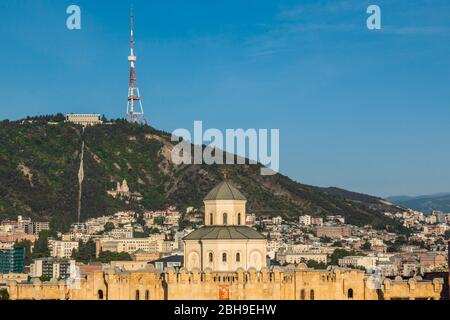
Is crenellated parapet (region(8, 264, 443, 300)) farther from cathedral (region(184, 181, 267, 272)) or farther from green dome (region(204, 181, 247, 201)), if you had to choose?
green dome (region(204, 181, 247, 201))

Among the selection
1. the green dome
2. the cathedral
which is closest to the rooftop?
the cathedral

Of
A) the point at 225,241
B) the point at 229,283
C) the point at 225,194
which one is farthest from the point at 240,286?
the point at 225,194

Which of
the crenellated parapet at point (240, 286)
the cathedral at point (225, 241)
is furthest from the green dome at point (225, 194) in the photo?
the crenellated parapet at point (240, 286)

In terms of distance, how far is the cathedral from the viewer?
97750mm

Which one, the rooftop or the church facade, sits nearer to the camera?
the church facade

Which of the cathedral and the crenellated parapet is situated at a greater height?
the cathedral

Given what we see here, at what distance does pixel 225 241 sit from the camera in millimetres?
97625

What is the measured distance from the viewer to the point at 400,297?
94.2 meters

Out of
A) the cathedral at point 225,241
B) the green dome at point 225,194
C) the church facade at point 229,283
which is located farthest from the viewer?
the green dome at point 225,194

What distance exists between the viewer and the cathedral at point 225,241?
97.8 m

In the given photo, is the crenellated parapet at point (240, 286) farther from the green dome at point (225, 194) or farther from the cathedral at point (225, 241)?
the green dome at point (225, 194)

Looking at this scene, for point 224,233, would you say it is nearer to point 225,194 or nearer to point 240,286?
point 225,194
